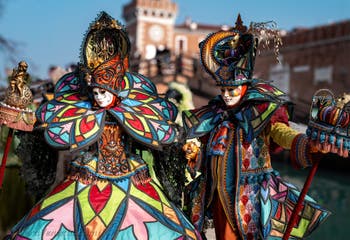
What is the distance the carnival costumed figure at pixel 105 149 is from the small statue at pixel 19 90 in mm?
200

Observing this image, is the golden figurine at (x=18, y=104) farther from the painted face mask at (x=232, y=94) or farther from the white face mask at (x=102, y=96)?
the painted face mask at (x=232, y=94)

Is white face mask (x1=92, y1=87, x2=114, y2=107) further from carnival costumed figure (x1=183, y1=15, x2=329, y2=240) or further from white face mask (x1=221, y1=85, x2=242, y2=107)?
white face mask (x1=221, y1=85, x2=242, y2=107)

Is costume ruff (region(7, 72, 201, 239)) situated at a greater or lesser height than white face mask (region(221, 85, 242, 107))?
lesser

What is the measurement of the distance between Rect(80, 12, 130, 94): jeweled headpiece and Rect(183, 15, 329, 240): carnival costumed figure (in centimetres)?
59

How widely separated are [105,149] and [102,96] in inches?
14.4

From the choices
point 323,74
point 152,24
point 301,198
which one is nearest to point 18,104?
point 301,198

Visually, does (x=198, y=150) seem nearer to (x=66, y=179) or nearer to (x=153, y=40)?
(x=66, y=179)

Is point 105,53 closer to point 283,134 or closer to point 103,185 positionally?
point 103,185

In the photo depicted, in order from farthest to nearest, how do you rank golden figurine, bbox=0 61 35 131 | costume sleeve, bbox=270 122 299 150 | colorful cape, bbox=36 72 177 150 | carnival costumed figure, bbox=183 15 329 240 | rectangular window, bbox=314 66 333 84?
rectangular window, bbox=314 66 333 84 → golden figurine, bbox=0 61 35 131 → colorful cape, bbox=36 72 177 150 → carnival costumed figure, bbox=183 15 329 240 → costume sleeve, bbox=270 122 299 150

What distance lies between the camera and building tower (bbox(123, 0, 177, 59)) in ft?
155

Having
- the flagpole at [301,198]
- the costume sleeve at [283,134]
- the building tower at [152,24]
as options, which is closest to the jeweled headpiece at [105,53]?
the costume sleeve at [283,134]

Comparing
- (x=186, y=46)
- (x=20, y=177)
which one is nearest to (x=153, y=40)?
(x=186, y=46)

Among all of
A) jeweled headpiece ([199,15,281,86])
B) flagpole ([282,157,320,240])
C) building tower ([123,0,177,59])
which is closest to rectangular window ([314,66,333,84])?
building tower ([123,0,177,59])

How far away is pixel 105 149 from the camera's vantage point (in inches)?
174
